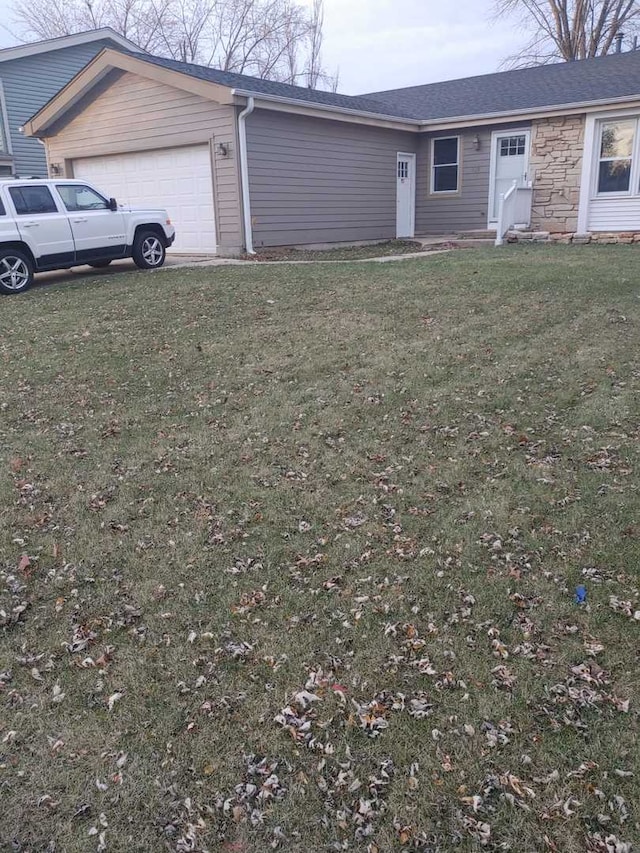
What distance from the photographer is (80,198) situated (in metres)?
10.2

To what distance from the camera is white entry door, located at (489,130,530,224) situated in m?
15.2

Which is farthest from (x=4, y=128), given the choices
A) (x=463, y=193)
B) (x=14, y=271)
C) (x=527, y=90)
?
(x=527, y=90)

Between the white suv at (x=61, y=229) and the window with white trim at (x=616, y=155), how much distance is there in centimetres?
925

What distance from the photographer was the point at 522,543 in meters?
3.42

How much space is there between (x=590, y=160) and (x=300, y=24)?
2723 cm

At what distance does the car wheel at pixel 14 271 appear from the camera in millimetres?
9438

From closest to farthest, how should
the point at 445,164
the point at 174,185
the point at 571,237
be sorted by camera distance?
the point at 571,237, the point at 174,185, the point at 445,164

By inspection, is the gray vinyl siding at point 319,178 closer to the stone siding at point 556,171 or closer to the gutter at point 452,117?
the gutter at point 452,117

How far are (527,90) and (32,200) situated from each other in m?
11.8

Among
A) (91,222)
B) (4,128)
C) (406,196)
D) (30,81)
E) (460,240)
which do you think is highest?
(30,81)

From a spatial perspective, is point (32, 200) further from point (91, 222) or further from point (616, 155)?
point (616, 155)

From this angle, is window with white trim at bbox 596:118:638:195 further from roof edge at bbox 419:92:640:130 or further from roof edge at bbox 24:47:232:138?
roof edge at bbox 24:47:232:138

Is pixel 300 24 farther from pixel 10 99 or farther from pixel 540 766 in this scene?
pixel 540 766

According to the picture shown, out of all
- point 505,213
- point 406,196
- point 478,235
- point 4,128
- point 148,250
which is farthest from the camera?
point 4,128
